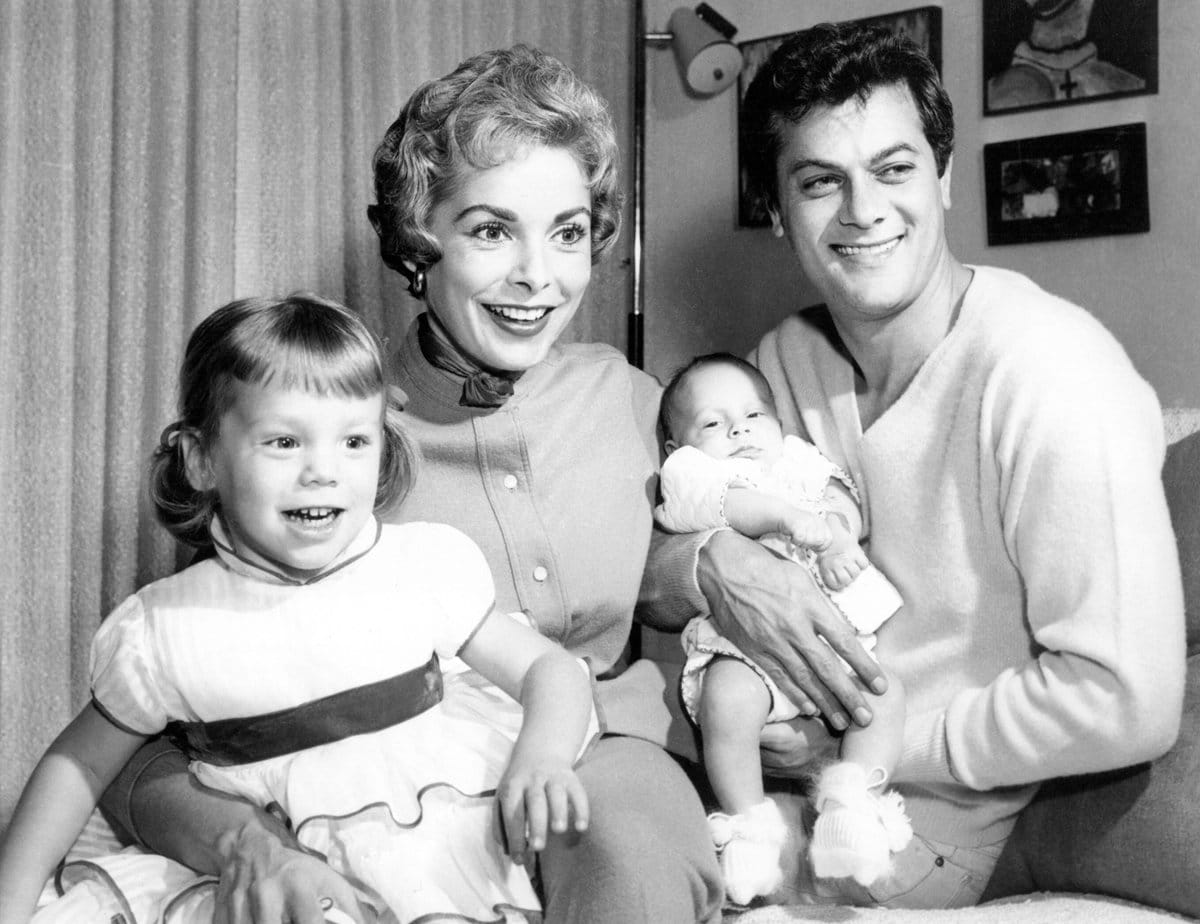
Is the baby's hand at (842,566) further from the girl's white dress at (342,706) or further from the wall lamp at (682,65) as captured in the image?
the wall lamp at (682,65)

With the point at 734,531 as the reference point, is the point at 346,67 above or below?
above

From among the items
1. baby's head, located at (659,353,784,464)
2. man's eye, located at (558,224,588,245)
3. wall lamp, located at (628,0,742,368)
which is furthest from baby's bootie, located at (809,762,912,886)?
wall lamp, located at (628,0,742,368)

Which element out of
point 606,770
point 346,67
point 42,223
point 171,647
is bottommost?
point 606,770

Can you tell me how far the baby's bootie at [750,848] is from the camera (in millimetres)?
1514

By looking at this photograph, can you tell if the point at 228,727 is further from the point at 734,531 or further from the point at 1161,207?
the point at 1161,207

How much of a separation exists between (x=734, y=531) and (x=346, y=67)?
1.19m

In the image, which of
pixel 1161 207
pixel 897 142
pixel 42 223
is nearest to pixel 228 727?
pixel 42 223

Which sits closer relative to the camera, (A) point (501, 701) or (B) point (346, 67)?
(A) point (501, 701)

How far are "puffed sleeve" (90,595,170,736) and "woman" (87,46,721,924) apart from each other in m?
0.12

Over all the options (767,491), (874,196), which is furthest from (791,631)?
(874,196)

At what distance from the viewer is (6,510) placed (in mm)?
1814

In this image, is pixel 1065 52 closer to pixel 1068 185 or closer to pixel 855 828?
pixel 1068 185

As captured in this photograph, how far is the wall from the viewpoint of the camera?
87.7 inches

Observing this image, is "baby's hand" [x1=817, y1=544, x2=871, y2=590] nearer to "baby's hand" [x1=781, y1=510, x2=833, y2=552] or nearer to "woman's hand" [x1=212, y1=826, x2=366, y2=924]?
"baby's hand" [x1=781, y1=510, x2=833, y2=552]
